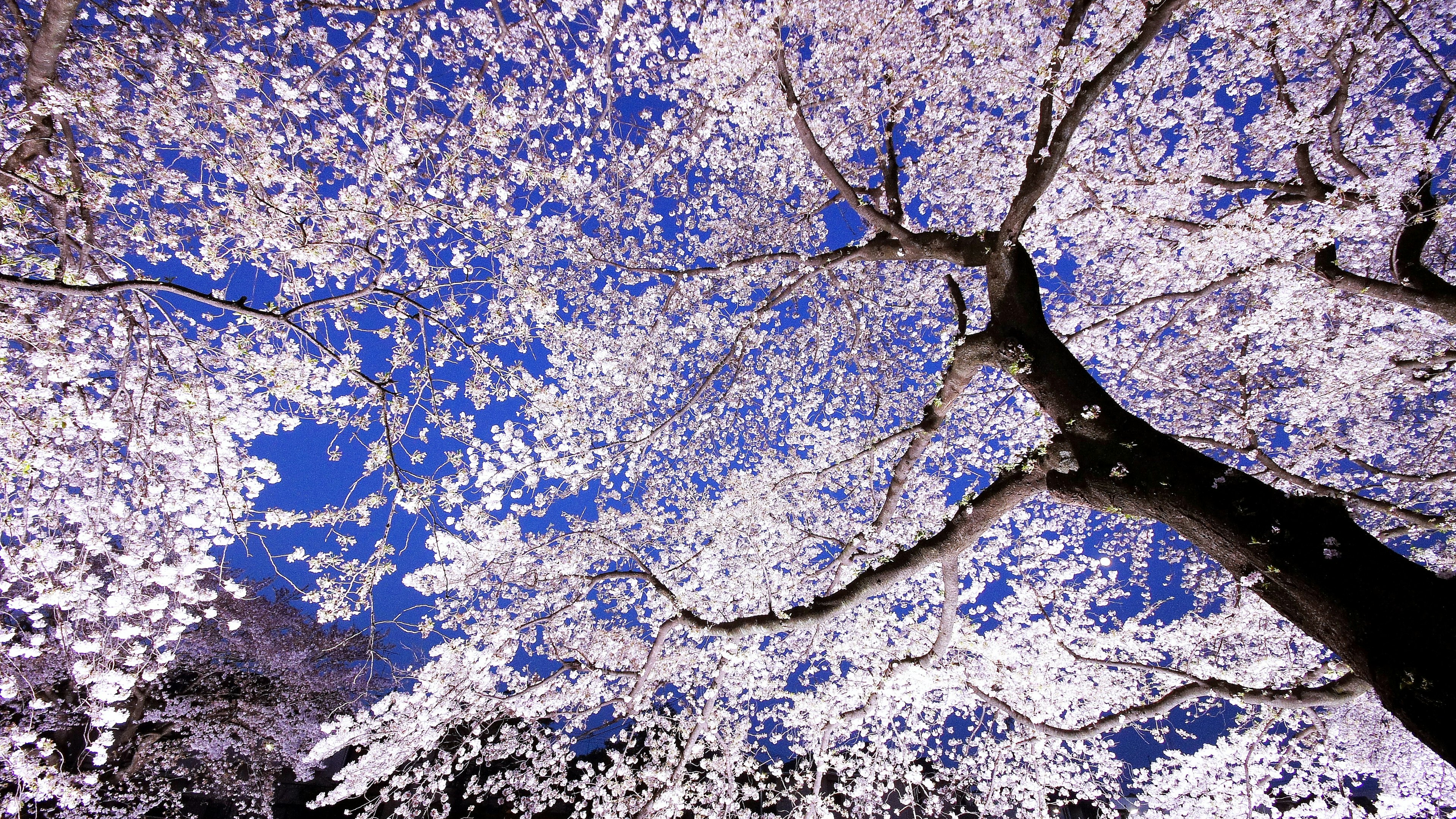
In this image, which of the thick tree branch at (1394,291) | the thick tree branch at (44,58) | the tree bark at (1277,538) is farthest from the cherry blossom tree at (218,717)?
the thick tree branch at (1394,291)

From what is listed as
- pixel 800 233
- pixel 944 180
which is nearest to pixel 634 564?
pixel 800 233

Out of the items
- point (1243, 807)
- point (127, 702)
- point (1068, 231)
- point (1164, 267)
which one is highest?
point (1068, 231)

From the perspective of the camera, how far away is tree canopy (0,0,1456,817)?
470 centimetres

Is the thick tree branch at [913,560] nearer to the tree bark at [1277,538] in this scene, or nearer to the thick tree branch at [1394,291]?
the tree bark at [1277,538]

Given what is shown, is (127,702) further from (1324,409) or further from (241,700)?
(1324,409)

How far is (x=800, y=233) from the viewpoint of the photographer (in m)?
9.28

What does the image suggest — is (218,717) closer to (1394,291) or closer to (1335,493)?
(1335,493)

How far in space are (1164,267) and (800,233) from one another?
589cm

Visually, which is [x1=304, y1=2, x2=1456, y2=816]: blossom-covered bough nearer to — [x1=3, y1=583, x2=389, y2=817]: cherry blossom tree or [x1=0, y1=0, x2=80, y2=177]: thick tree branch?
[x1=0, y1=0, x2=80, y2=177]: thick tree branch

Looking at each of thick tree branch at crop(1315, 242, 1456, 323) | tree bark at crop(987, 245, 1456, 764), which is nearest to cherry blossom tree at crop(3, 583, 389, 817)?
tree bark at crop(987, 245, 1456, 764)

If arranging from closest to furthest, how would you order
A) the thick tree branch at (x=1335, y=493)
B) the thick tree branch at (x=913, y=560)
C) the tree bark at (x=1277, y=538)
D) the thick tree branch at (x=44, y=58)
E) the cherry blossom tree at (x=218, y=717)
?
1. the tree bark at (x=1277, y=538)
2. the thick tree branch at (x=44, y=58)
3. the thick tree branch at (x=913, y=560)
4. the thick tree branch at (x=1335, y=493)
5. the cherry blossom tree at (x=218, y=717)

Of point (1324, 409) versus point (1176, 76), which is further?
point (1324, 409)

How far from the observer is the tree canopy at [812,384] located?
4699 mm

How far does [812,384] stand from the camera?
10656 millimetres
